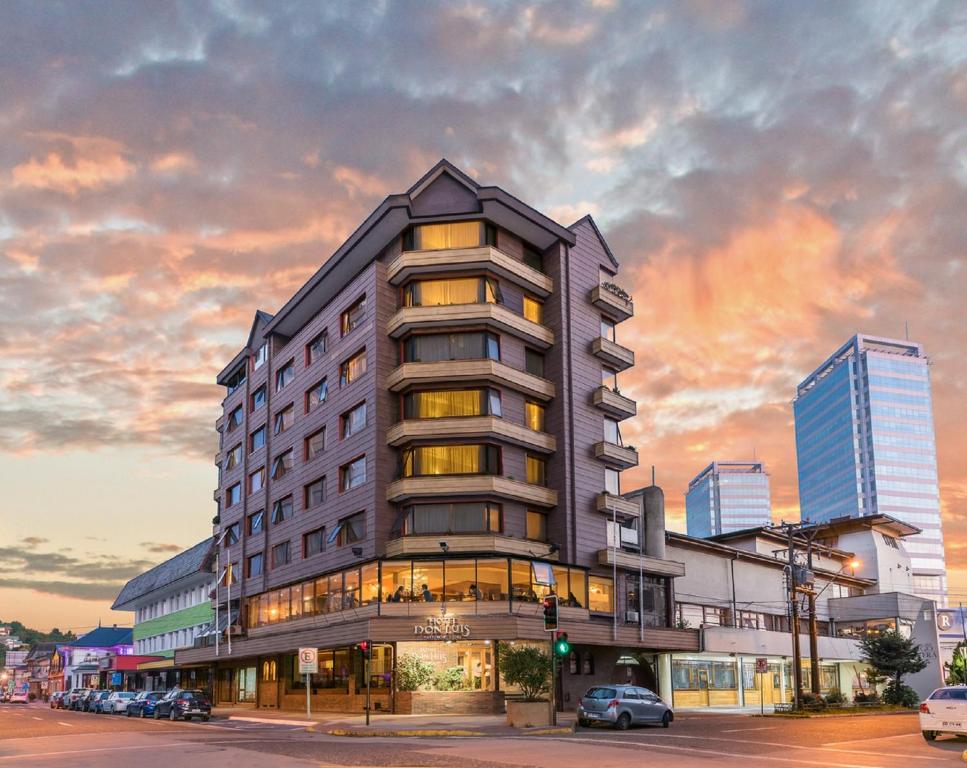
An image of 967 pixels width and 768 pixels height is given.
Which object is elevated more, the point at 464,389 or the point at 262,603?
the point at 464,389

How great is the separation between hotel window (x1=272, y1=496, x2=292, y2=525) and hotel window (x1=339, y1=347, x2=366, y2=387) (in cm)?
1124

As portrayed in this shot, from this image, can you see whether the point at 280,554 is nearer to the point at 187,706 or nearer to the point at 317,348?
the point at 317,348

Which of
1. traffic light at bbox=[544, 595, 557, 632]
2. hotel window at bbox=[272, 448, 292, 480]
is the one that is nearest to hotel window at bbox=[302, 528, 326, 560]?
hotel window at bbox=[272, 448, 292, 480]

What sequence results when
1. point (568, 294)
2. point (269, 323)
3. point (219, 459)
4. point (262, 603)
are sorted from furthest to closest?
point (219, 459), point (269, 323), point (262, 603), point (568, 294)

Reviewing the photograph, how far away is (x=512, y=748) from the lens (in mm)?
27266

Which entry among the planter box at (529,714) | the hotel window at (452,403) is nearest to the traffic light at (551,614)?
the planter box at (529,714)

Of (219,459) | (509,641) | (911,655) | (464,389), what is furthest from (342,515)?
(911,655)

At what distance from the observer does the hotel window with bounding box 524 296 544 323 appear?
61062 mm

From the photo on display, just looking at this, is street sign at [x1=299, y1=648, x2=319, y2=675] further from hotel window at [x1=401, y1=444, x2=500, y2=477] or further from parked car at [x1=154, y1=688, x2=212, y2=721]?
hotel window at [x1=401, y1=444, x2=500, y2=477]

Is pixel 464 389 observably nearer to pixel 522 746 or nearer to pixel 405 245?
pixel 405 245

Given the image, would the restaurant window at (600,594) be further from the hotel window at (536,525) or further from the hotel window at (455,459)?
the hotel window at (455,459)

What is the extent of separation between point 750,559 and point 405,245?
37.5 meters

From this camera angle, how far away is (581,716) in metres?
38.6

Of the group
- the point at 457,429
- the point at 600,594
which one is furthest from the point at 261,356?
the point at 600,594
